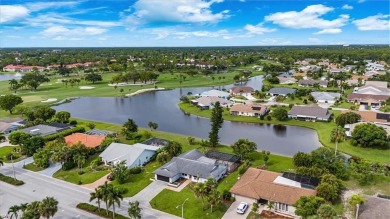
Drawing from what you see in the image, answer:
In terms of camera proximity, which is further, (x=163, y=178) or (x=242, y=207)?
(x=163, y=178)

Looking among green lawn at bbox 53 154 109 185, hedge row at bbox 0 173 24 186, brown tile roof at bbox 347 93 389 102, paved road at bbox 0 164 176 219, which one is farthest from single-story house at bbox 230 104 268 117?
hedge row at bbox 0 173 24 186

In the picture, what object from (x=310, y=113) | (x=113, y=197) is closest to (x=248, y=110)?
(x=310, y=113)

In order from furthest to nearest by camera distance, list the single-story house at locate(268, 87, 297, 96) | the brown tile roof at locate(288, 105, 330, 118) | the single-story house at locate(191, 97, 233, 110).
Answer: the single-story house at locate(268, 87, 297, 96), the single-story house at locate(191, 97, 233, 110), the brown tile roof at locate(288, 105, 330, 118)

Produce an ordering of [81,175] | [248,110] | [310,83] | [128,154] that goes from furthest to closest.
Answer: [310,83] → [248,110] → [128,154] → [81,175]

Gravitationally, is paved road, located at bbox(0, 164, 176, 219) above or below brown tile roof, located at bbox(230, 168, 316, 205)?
below

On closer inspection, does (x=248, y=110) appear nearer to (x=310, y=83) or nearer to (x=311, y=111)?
(x=311, y=111)

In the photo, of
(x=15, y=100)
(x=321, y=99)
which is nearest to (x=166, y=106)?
(x=15, y=100)

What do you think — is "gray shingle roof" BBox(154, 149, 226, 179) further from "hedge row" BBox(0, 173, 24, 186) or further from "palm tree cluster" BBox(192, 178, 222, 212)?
"hedge row" BBox(0, 173, 24, 186)

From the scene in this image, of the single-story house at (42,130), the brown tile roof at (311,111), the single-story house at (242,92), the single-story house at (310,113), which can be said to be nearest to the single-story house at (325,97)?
the brown tile roof at (311,111)
